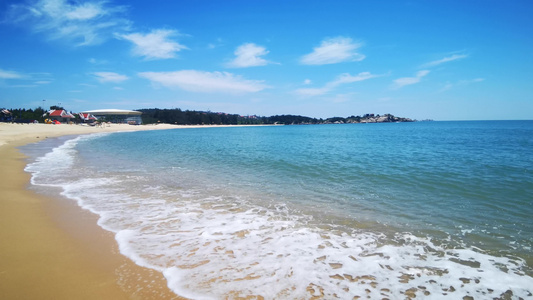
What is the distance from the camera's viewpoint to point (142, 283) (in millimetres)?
3719

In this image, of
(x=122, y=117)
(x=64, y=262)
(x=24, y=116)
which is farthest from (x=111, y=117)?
(x=64, y=262)

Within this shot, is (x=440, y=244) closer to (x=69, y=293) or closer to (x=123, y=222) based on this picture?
(x=69, y=293)

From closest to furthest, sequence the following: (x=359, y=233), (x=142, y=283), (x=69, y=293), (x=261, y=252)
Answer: (x=69, y=293) → (x=142, y=283) → (x=261, y=252) → (x=359, y=233)

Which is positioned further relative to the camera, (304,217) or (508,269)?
(304,217)

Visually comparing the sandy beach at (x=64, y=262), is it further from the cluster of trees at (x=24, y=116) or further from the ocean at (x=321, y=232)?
the cluster of trees at (x=24, y=116)

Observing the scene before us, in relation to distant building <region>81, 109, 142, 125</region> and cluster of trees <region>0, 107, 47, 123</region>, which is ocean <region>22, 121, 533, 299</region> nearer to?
cluster of trees <region>0, 107, 47, 123</region>

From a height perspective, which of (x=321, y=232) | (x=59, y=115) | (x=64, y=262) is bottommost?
(x=321, y=232)

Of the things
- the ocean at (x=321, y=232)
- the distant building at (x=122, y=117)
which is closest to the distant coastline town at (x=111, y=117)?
the distant building at (x=122, y=117)

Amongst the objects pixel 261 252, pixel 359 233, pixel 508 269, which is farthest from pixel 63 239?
pixel 508 269

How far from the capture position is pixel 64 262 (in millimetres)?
4215

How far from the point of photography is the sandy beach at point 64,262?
11.4ft

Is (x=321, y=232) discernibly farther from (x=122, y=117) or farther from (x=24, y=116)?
(x=122, y=117)

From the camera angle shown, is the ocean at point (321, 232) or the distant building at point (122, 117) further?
the distant building at point (122, 117)

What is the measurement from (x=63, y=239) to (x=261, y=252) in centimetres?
378
